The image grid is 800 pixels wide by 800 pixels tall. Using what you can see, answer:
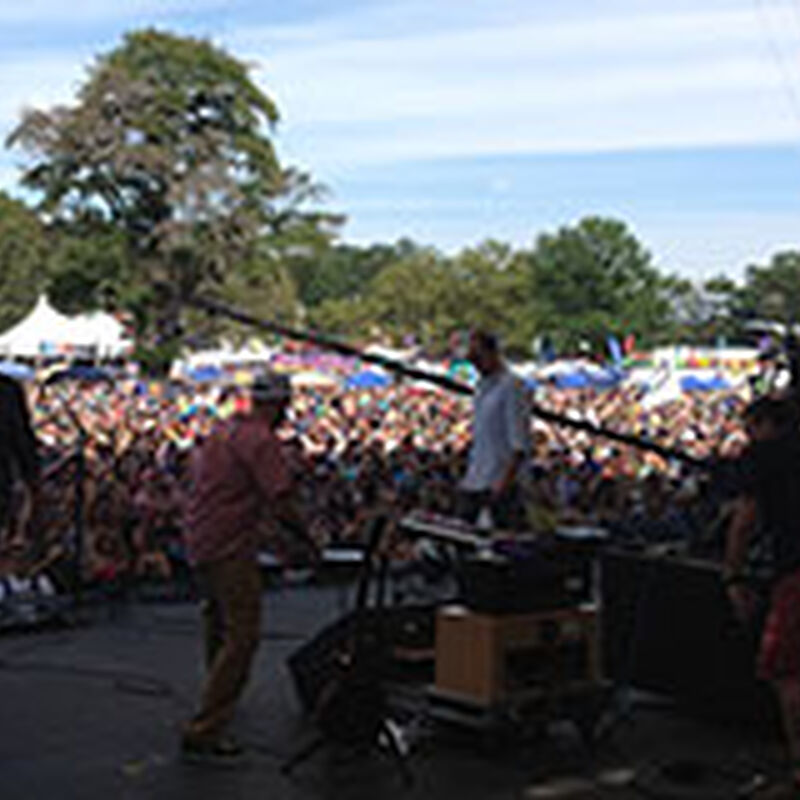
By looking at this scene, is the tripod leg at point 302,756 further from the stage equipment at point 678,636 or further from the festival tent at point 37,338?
the festival tent at point 37,338

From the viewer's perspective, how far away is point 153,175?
150ft

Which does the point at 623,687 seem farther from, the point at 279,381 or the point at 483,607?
the point at 279,381

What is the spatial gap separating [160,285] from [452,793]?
38860mm

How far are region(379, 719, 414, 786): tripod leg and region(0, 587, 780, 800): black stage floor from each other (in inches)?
1.5

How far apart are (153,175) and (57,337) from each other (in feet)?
42.2

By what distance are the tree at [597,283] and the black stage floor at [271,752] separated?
3523 inches

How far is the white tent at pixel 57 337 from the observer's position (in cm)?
3431

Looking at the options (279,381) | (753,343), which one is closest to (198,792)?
(279,381)

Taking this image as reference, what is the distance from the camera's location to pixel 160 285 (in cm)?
4316

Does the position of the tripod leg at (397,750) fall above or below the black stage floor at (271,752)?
above

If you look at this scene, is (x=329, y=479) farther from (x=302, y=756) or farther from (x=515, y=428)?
(x=302, y=756)

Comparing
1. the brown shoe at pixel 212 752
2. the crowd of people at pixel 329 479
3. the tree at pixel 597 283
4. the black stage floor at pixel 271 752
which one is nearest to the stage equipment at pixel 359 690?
the black stage floor at pixel 271 752

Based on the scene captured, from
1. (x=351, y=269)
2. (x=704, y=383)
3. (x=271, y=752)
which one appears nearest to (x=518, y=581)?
(x=271, y=752)

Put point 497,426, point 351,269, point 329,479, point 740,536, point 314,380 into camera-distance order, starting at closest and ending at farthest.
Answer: point 740,536
point 497,426
point 329,479
point 314,380
point 351,269
